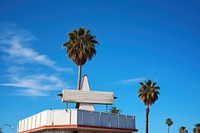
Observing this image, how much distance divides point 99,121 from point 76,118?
8.65ft

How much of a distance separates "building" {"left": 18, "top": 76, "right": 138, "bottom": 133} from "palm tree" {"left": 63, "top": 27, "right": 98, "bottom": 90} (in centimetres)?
1359

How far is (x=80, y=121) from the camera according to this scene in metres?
28.9

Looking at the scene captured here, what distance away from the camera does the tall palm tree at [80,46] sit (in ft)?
157

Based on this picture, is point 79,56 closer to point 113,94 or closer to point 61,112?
point 113,94

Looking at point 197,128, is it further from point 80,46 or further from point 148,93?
point 80,46

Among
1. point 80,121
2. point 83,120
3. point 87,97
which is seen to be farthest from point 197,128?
point 80,121

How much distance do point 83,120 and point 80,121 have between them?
1.14 ft

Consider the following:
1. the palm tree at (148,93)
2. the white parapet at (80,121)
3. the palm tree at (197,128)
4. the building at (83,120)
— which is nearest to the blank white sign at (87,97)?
the building at (83,120)

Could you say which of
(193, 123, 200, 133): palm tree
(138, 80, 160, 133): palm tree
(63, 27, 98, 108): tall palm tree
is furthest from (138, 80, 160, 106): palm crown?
(193, 123, 200, 133): palm tree

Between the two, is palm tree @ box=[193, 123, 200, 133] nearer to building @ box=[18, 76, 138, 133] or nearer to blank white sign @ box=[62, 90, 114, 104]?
building @ box=[18, 76, 138, 133]

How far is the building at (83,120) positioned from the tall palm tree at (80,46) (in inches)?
535

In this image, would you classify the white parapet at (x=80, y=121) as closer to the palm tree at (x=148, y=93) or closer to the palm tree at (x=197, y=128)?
the palm tree at (x=148, y=93)

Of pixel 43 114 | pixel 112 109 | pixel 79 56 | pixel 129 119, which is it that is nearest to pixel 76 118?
pixel 43 114

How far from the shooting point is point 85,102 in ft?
107
